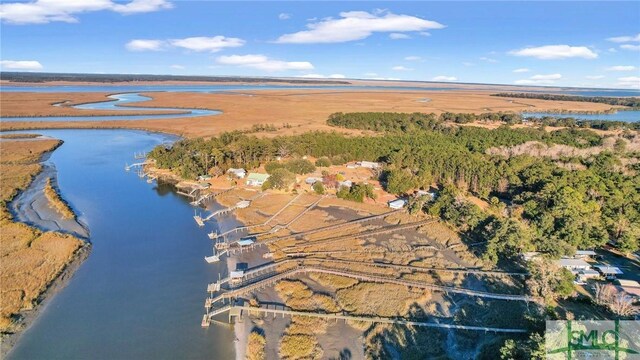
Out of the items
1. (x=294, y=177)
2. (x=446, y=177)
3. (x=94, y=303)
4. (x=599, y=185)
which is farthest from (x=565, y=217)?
(x=94, y=303)

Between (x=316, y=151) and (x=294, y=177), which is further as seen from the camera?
(x=316, y=151)

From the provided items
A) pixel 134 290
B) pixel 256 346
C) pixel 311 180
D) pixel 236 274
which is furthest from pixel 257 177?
pixel 256 346

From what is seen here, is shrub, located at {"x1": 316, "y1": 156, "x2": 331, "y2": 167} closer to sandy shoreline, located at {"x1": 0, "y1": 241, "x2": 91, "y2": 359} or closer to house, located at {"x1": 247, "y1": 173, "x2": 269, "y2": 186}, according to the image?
house, located at {"x1": 247, "y1": 173, "x2": 269, "y2": 186}

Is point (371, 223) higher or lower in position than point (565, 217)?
lower

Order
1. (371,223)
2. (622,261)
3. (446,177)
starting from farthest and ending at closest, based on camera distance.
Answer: (446,177), (371,223), (622,261)

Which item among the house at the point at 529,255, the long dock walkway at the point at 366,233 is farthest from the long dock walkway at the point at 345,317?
the house at the point at 529,255

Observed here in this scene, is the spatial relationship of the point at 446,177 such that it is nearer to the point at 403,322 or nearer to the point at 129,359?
the point at 403,322

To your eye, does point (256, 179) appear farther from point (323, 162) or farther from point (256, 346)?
point (256, 346)
